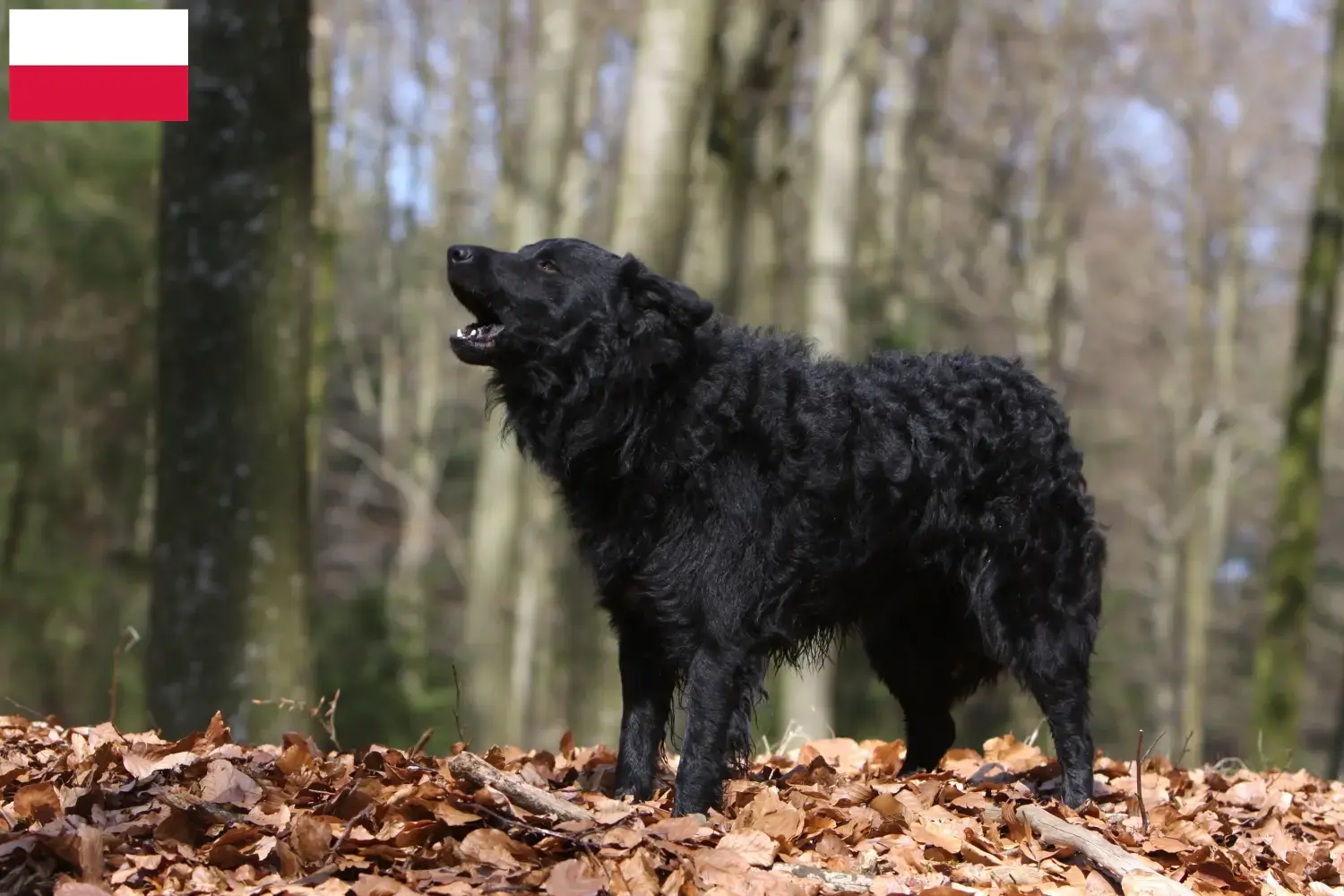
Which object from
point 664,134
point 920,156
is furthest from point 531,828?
point 920,156

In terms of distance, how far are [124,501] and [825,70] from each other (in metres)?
12.0

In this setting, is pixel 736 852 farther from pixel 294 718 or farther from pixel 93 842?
pixel 294 718

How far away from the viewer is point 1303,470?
38.7ft

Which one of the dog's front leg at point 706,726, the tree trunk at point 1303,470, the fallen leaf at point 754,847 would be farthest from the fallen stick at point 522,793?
the tree trunk at point 1303,470

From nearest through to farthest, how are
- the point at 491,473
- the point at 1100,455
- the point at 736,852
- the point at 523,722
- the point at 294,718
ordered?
the point at 736,852, the point at 294,718, the point at 491,473, the point at 523,722, the point at 1100,455

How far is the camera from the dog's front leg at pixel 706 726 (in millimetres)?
4758

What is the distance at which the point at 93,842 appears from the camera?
3701mm

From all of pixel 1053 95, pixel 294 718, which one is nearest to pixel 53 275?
pixel 294 718

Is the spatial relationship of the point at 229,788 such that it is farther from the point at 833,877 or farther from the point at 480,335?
the point at 833,877

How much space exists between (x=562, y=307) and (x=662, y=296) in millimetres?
378

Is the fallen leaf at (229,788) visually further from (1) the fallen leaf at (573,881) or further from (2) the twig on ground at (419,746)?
(1) the fallen leaf at (573,881)

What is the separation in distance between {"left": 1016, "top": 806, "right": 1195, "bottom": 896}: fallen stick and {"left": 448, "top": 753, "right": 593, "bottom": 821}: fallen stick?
1585 millimetres

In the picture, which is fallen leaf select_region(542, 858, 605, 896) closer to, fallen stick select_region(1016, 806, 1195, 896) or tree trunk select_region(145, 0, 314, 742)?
fallen stick select_region(1016, 806, 1195, 896)

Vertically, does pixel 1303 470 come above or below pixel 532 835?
above
